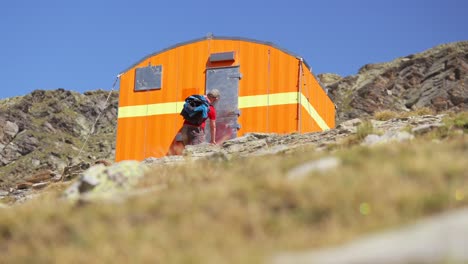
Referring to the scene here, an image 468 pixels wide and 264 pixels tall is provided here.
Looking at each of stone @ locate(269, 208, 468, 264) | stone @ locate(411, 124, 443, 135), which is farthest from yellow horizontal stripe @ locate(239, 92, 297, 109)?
stone @ locate(269, 208, 468, 264)

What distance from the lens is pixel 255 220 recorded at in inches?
238

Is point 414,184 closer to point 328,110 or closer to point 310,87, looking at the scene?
point 310,87

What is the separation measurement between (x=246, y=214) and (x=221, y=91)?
13.1 m

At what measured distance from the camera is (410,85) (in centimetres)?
6009

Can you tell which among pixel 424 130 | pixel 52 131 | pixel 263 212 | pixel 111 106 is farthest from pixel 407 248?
pixel 111 106

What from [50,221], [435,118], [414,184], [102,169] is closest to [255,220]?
[414,184]

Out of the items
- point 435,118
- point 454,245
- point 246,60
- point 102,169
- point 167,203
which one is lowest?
point 454,245

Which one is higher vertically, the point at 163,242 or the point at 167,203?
the point at 167,203

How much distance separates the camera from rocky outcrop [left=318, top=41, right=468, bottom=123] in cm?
5303

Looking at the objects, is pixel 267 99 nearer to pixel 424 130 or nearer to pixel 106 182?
pixel 424 130

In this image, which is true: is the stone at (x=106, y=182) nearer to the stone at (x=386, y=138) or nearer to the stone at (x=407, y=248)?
the stone at (x=407, y=248)

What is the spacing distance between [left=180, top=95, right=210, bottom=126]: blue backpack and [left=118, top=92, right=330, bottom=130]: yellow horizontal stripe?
69.9 inches

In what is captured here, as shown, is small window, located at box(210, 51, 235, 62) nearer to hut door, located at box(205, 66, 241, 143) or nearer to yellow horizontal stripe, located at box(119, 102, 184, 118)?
hut door, located at box(205, 66, 241, 143)

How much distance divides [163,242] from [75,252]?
0.89 metres
